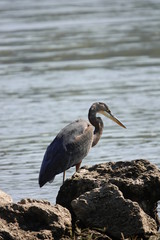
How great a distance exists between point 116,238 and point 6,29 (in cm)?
2097

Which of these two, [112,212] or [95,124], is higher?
[112,212]

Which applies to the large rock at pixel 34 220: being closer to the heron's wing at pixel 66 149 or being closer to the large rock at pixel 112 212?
the large rock at pixel 112 212

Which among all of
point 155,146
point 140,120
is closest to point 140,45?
point 140,120

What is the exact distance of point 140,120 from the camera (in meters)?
14.1

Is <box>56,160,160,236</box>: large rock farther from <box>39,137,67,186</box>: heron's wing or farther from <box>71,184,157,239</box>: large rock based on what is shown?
<box>39,137,67,186</box>: heron's wing

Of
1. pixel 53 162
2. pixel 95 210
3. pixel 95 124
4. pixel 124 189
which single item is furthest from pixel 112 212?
pixel 95 124

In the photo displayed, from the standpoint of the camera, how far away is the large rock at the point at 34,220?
23.6 feet

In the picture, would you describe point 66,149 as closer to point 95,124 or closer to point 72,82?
point 95,124

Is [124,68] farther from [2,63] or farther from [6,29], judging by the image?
[6,29]

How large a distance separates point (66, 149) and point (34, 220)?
2.09m

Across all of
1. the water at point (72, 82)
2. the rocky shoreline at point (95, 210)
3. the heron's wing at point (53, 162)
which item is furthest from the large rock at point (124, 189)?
the water at point (72, 82)

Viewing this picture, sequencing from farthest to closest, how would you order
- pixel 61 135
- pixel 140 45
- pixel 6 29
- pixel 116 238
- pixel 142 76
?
pixel 6 29 < pixel 140 45 < pixel 142 76 < pixel 61 135 < pixel 116 238

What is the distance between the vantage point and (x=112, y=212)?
7430mm

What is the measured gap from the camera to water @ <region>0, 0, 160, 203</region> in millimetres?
11812
